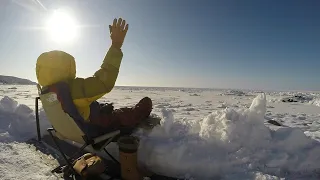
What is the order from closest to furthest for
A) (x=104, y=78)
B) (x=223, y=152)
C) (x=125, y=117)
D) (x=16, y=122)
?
(x=104, y=78)
(x=223, y=152)
(x=125, y=117)
(x=16, y=122)

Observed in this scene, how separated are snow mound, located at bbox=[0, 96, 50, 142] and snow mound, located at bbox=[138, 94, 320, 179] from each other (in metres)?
2.59

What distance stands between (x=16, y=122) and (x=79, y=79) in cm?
316

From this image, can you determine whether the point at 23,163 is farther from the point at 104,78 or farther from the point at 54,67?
the point at 104,78

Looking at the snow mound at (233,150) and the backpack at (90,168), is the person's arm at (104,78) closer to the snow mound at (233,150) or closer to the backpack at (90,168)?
the backpack at (90,168)

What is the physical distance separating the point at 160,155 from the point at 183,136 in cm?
42

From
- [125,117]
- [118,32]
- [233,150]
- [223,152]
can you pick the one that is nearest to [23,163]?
[125,117]

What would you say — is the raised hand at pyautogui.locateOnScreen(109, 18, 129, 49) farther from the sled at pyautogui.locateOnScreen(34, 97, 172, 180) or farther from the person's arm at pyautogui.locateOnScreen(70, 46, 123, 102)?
the sled at pyautogui.locateOnScreen(34, 97, 172, 180)

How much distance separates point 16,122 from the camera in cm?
488

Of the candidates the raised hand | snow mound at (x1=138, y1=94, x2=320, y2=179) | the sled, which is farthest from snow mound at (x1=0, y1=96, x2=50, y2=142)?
the raised hand

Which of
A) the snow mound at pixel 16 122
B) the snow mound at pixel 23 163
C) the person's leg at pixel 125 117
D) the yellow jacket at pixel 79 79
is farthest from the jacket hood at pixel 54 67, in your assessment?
the snow mound at pixel 16 122

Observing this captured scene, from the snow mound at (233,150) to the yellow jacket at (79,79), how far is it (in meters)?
0.90

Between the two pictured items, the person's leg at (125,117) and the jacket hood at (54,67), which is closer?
the jacket hood at (54,67)

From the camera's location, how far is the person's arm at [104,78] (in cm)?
243

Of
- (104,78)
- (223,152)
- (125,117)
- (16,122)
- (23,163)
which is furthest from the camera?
(16,122)
